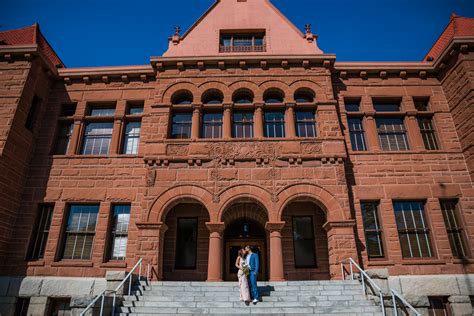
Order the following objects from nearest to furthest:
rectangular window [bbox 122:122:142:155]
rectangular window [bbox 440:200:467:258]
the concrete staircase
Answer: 1. the concrete staircase
2. rectangular window [bbox 440:200:467:258]
3. rectangular window [bbox 122:122:142:155]

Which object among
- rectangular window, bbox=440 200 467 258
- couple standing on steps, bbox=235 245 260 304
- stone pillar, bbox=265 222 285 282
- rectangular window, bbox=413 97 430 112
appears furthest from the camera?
rectangular window, bbox=413 97 430 112

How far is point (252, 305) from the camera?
26.6ft

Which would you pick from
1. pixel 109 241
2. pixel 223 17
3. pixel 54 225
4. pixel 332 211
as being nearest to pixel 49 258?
pixel 54 225

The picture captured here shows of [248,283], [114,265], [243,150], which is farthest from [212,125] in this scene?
[248,283]

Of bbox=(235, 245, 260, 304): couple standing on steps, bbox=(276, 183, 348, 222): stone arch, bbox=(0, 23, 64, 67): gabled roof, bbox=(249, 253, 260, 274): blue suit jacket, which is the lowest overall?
bbox=(235, 245, 260, 304): couple standing on steps

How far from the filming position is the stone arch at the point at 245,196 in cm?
1130

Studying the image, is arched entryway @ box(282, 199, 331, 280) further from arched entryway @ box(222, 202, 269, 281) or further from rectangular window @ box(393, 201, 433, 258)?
rectangular window @ box(393, 201, 433, 258)

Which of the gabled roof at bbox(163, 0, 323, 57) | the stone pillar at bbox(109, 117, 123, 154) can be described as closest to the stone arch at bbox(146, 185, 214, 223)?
the stone pillar at bbox(109, 117, 123, 154)

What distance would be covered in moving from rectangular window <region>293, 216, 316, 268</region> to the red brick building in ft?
0.14

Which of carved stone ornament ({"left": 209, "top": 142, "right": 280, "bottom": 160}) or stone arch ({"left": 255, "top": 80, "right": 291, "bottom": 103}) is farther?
stone arch ({"left": 255, "top": 80, "right": 291, "bottom": 103})

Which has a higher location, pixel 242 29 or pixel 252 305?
pixel 242 29

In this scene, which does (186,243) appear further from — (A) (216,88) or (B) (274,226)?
(A) (216,88)

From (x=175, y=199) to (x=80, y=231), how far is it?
4111 millimetres

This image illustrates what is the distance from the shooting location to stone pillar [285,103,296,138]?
12557 millimetres
